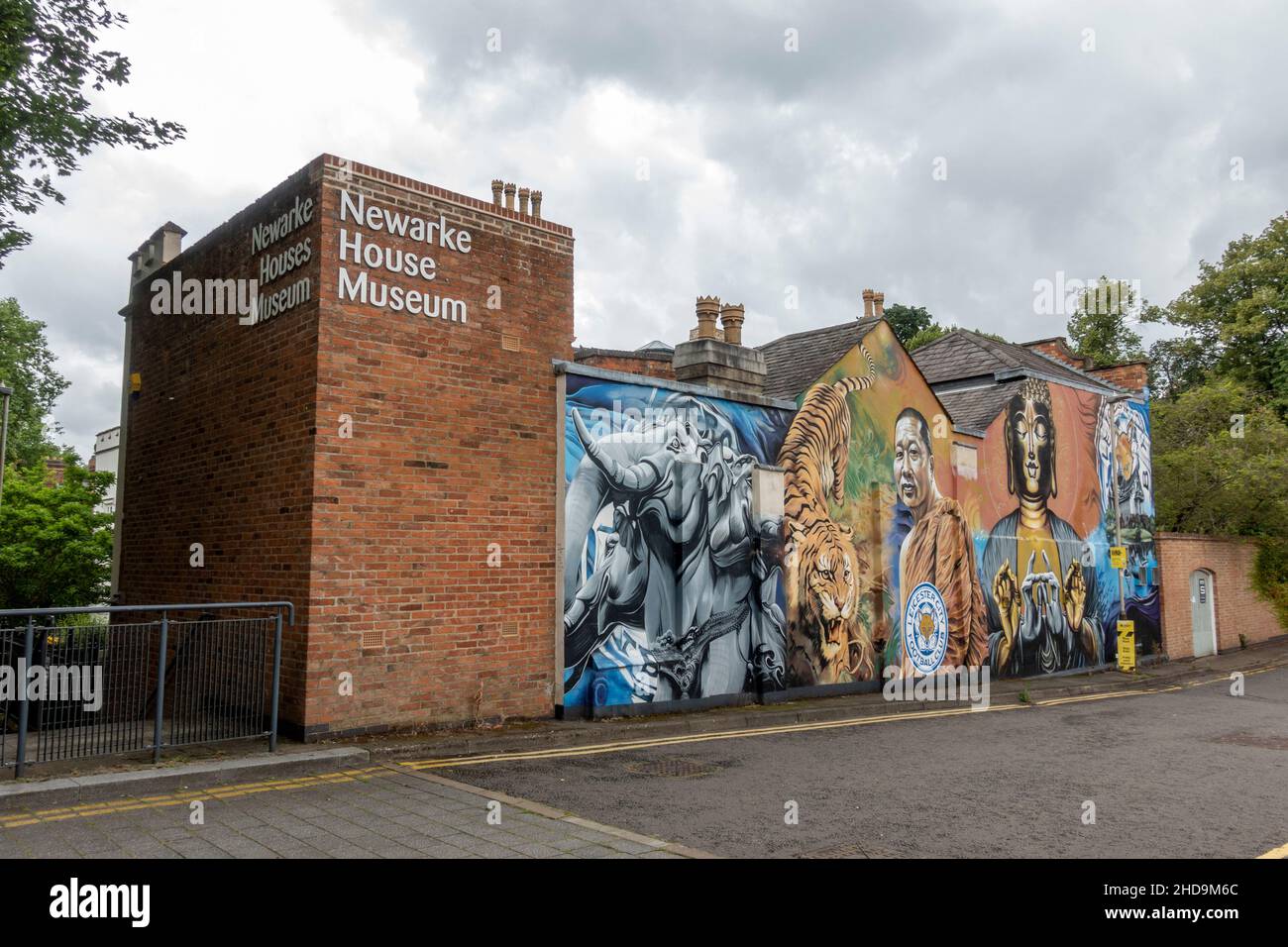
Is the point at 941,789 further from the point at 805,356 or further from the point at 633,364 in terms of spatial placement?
the point at 633,364

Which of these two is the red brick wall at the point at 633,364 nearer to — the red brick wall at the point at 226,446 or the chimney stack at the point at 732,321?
the chimney stack at the point at 732,321

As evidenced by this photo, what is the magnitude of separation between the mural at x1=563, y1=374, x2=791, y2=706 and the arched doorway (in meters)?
16.3

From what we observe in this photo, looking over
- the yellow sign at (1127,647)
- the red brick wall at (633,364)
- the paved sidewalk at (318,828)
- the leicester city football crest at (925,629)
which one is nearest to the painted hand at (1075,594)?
the yellow sign at (1127,647)

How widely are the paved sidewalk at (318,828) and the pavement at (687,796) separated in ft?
0.07

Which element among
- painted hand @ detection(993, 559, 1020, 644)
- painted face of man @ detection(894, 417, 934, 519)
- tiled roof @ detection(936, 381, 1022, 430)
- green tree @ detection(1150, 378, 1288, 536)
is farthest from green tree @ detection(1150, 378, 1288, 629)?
painted face of man @ detection(894, 417, 934, 519)

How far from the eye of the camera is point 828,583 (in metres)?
13.9

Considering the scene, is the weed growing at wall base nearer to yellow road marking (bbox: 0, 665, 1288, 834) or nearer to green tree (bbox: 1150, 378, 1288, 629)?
yellow road marking (bbox: 0, 665, 1288, 834)

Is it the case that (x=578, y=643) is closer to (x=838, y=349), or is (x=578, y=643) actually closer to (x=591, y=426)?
(x=591, y=426)

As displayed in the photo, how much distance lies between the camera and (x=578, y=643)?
34.7 feet

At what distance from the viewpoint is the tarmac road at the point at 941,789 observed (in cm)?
597

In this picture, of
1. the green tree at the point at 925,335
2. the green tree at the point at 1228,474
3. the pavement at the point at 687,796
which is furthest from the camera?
the green tree at the point at 925,335

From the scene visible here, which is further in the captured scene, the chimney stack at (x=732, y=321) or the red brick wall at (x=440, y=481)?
the chimney stack at (x=732, y=321)

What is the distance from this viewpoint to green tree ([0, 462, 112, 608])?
19.4 m

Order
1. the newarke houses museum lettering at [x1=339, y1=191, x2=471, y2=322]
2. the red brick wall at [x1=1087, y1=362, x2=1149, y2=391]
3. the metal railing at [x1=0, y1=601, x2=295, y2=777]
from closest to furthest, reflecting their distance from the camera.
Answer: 1. the metal railing at [x1=0, y1=601, x2=295, y2=777]
2. the newarke houses museum lettering at [x1=339, y1=191, x2=471, y2=322]
3. the red brick wall at [x1=1087, y1=362, x2=1149, y2=391]
